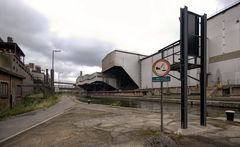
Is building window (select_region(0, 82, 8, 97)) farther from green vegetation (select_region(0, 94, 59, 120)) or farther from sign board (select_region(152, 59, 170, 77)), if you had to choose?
sign board (select_region(152, 59, 170, 77))

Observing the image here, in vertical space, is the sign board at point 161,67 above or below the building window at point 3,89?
above

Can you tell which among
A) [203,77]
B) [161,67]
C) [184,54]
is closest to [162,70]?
[161,67]

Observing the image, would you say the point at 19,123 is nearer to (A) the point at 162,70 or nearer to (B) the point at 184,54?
(A) the point at 162,70

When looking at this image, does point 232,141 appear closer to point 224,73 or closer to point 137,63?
point 224,73

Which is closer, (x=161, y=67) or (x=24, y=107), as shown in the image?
(x=161, y=67)

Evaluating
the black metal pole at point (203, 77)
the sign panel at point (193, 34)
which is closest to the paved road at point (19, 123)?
the black metal pole at point (203, 77)

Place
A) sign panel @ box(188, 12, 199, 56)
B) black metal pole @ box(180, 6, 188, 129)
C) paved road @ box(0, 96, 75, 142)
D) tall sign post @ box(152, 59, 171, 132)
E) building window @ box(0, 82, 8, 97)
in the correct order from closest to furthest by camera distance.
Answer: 1. tall sign post @ box(152, 59, 171, 132)
2. black metal pole @ box(180, 6, 188, 129)
3. paved road @ box(0, 96, 75, 142)
4. sign panel @ box(188, 12, 199, 56)
5. building window @ box(0, 82, 8, 97)

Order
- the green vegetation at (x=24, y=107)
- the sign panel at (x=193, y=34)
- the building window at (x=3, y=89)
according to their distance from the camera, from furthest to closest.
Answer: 1. the building window at (x=3, y=89)
2. the green vegetation at (x=24, y=107)
3. the sign panel at (x=193, y=34)

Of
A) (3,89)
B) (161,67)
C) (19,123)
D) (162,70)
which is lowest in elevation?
(19,123)

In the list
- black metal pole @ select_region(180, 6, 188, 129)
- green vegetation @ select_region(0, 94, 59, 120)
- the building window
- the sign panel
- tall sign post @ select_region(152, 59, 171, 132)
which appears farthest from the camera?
the building window

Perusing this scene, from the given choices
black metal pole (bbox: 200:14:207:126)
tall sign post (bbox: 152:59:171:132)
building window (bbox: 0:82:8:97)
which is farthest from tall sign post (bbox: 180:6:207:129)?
building window (bbox: 0:82:8:97)

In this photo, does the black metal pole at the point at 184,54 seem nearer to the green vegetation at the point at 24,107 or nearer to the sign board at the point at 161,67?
the sign board at the point at 161,67

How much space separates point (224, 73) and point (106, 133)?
43480 mm

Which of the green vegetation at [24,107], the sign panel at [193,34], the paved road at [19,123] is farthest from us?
the green vegetation at [24,107]
